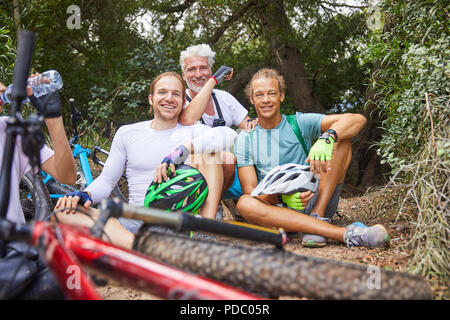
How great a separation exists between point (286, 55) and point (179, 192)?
18.2 feet

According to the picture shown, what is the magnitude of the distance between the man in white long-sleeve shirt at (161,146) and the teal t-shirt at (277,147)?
253mm

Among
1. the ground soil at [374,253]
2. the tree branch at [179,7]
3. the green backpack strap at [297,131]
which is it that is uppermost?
the tree branch at [179,7]

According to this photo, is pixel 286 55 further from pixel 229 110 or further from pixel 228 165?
pixel 228 165

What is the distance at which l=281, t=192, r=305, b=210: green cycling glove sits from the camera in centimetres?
257

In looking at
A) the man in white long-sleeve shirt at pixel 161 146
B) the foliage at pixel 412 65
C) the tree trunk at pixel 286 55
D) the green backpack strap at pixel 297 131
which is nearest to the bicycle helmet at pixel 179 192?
the man in white long-sleeve shirt at pixel 161 146

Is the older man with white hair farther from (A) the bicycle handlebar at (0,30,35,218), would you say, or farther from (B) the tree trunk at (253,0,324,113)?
(B) the tree trunk at (253,0,324,113)

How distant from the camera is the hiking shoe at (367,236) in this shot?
231 centimetres

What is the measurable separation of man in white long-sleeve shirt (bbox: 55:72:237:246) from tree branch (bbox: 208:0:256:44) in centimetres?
465

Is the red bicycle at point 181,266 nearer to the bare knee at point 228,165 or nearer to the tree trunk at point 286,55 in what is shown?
the bare knee at point 228,165

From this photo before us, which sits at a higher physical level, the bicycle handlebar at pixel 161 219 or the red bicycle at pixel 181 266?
the bicycle handlebar at pixel 161 219

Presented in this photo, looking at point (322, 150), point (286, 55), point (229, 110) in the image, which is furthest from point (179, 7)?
point (322, 150)

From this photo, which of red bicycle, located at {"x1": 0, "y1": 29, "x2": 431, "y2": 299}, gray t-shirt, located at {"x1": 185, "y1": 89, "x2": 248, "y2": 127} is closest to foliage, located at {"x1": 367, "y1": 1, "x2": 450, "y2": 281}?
red bicycle, located at {"x1": 0, "y1": 29, "x2": 431, "y2": 299}

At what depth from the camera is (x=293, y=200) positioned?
259 cm
